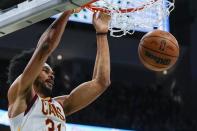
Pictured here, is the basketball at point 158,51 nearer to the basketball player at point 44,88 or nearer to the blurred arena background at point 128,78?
the basketball player at point 44,88

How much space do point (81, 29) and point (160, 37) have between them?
4367mm

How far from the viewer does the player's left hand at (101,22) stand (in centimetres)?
300

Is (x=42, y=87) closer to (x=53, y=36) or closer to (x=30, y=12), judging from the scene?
(x=53, y=36)

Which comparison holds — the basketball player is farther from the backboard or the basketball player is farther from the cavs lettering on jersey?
the backboard

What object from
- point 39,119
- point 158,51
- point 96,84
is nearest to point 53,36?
point 39,119

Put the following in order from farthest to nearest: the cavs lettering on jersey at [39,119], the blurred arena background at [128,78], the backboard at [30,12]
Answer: the blurred arena background at [128,78]
the cavs lettering on jersey at [39,119]
the backboard at [30,12]

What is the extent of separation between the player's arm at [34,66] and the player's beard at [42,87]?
0.62 feet

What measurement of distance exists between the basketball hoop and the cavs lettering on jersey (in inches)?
24.5

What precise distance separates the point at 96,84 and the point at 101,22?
37 cm

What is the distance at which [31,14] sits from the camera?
2.51m

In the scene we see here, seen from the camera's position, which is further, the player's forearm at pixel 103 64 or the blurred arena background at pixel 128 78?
the blurred arena background at pixel 128 78

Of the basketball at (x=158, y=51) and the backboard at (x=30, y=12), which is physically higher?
the backboard at (x=30, y=12)

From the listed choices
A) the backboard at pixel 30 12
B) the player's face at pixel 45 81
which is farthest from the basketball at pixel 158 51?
the backboard at pixel 30 12

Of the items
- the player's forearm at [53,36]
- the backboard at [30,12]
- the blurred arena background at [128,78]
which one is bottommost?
the blurred arena background at [128,78]
